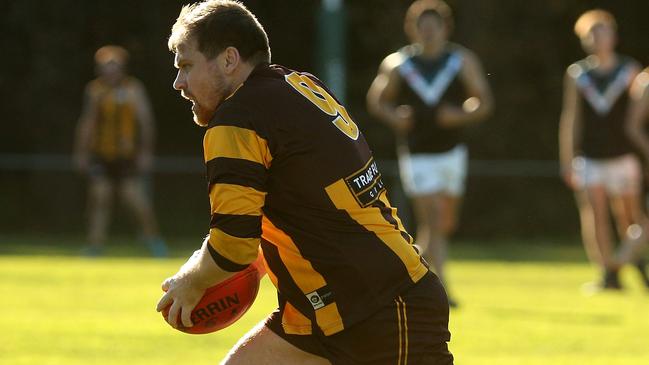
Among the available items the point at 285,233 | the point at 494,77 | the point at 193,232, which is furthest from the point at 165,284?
the point at 494,77

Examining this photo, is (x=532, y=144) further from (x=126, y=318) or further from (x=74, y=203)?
(x=126, y=318)

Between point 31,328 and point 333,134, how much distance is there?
5.34 meters

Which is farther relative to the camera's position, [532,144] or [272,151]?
[532,144]

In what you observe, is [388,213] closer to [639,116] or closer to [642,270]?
[639,116]

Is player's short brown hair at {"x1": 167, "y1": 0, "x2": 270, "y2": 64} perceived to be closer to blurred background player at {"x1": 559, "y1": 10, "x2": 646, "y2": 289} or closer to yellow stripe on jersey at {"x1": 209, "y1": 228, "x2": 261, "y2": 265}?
yellow stripe on jersey at {"x1": 209, "y1": 228, "x2": 261, "y2": 265}

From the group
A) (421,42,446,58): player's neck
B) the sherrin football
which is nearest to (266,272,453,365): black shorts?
the sherrin football

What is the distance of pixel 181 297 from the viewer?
4.79m

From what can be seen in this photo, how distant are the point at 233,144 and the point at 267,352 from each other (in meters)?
0.89

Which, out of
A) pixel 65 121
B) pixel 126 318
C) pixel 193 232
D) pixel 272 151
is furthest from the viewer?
pixel 65 121

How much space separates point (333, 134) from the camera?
4.88 meters

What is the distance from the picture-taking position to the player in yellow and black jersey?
4695 millimetres

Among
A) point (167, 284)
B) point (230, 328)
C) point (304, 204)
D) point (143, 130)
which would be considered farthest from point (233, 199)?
point (143, 130)

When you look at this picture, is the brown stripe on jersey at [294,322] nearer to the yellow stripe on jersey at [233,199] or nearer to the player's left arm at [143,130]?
the yellow stripe on jersey at [233,199]

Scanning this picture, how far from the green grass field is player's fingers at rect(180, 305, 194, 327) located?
328 cm
